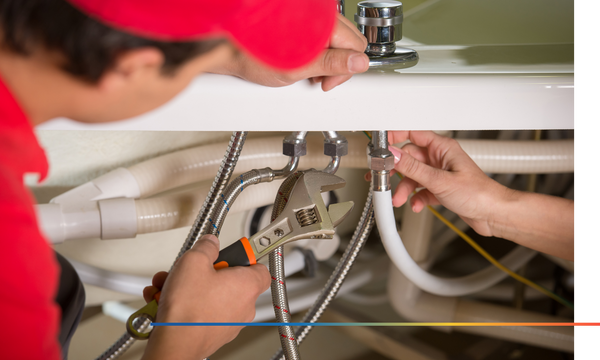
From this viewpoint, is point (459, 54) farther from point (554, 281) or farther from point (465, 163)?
point (554, 281)

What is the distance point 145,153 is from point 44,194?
0.15 m

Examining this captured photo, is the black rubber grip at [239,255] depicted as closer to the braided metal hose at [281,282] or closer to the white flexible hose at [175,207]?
the braided metal hose at [281,282]

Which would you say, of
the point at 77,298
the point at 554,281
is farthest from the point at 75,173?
the point at 554,281

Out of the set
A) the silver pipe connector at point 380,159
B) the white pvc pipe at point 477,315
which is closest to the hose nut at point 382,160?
the silver pipe connector at point 380,159

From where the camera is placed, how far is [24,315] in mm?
212

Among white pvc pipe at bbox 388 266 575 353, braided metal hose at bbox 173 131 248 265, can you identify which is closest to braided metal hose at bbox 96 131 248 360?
braided metal hose at bbox 173 131 248 265

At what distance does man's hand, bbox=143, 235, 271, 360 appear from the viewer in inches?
14.0

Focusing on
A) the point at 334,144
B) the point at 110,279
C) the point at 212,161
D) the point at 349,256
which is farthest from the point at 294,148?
the point at 110,279

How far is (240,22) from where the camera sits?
22cm

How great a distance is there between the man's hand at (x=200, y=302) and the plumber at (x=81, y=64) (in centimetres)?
12

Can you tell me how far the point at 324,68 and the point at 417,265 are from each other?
302 mm

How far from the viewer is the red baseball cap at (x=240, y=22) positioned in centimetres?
19

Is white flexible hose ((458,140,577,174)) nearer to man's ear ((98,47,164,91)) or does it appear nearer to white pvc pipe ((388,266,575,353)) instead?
white pvc pipe ((388,266,575,353))

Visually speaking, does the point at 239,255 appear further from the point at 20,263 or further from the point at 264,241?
the point at 20,263
